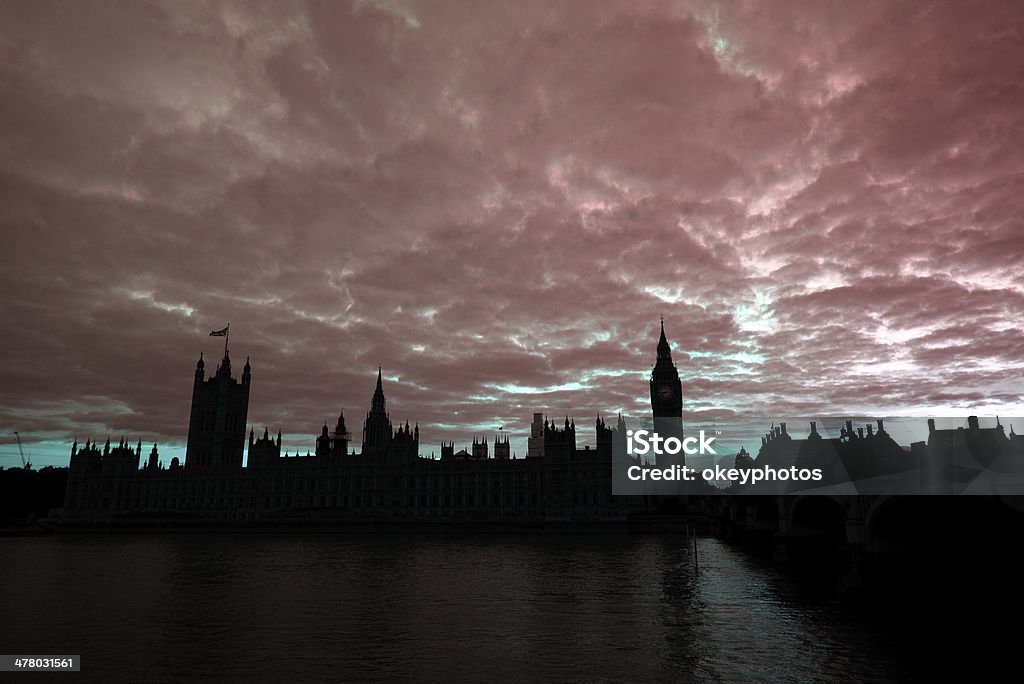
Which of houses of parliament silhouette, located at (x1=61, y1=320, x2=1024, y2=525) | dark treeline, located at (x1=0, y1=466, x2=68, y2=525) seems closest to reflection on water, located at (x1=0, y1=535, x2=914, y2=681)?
houses of parliament silhouette, located at (x1=61, y1=320, x2=1024, y2=525)

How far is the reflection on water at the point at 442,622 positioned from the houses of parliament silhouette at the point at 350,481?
62.9 m

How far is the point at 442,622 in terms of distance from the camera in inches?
1298

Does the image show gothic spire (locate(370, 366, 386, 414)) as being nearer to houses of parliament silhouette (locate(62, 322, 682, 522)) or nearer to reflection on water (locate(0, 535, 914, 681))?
houses of parliament silhouette (locate(62, 322, 682, 522))

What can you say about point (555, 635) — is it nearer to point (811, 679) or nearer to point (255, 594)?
point (811, 679)

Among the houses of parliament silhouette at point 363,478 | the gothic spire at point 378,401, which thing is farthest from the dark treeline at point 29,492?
the gothic spire at point 378,401

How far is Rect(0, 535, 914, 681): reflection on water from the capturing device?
24578mm

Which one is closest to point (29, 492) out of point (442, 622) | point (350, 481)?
point (350, 481)

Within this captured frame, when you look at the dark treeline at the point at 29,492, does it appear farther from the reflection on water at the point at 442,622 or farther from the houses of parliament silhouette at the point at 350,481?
the reflection on water at the point at 442,622

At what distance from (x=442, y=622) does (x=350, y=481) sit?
113328 mm

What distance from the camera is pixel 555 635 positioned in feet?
97.2

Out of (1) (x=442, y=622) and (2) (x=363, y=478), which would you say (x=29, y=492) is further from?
(1) (x=442, y=622)

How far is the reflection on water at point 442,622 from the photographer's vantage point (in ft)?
80.6

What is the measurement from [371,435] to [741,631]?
491 ft

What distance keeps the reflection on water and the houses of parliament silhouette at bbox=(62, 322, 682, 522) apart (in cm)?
6293
